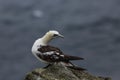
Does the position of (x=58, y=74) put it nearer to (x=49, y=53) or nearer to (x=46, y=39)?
(x=49, y=53)

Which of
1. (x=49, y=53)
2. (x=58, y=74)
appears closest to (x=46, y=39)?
(x=49, y=53)

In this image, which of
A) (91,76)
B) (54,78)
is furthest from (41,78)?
(91,76)

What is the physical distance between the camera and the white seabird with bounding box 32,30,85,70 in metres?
25.9

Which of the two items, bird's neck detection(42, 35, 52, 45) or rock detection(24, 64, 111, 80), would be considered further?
bird's neck detection(42, 35, 52, 45)

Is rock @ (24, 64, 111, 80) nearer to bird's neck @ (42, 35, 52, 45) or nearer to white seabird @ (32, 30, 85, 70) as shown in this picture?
white seabird @ (32, 30, 85, 70)

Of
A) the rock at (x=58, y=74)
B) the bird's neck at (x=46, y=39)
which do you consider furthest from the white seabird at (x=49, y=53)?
the rock at (x=58, y=74)

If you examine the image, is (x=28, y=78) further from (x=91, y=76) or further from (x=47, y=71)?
(x=91, y=76)

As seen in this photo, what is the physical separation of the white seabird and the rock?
291 millimetres

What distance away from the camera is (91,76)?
25766 millimetres

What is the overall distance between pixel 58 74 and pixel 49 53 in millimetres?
1211

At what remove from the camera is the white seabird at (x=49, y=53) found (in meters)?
25.9

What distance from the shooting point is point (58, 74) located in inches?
998

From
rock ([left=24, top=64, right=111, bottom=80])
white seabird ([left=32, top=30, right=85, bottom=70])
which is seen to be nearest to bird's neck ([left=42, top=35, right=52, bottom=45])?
white seabird ([left=32, top=30, right=85, bottom=70])

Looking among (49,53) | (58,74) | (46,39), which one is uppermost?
(46,39)
